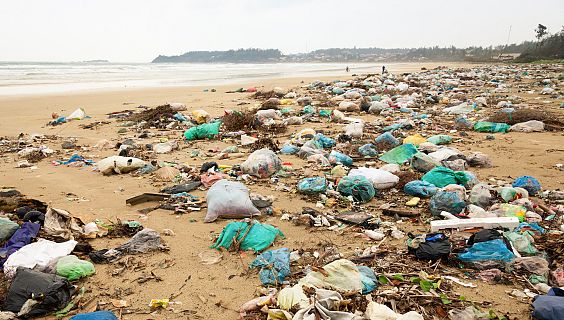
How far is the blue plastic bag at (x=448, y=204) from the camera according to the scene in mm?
3469

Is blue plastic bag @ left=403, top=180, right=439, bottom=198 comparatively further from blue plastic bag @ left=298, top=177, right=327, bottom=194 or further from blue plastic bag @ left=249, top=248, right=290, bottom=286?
blue plastic bag @ left=249, top=248, right=290, bottom=286

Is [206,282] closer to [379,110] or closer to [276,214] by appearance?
[276,214]

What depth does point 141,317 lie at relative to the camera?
2197 mm

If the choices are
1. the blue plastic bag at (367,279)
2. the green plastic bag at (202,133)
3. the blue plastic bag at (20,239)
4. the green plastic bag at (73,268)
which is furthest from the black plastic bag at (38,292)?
the green plastic bag at (202,133)

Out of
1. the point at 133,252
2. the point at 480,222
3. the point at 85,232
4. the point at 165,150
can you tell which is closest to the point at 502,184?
the point at 480,222

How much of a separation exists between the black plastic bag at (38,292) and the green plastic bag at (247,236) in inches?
43.6

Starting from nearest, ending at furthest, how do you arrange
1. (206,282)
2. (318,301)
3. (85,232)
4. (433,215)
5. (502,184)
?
(318,301)
(206,282)
(85,232)
(433,215)
(502,184)

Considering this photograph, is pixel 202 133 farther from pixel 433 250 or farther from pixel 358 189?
pixel 433 250

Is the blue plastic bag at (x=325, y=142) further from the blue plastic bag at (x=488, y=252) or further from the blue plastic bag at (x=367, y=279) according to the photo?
the blue plastic bag at (x=367, y=279)

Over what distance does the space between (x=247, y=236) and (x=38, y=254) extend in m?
1.53

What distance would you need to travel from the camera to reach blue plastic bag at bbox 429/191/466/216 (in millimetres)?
3469

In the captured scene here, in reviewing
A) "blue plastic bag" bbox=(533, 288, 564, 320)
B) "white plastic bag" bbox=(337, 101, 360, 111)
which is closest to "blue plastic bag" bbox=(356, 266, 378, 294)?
"blue plastic bag" bbox=(533, 288, 564, 320)

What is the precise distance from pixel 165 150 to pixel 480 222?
4830 millimetres

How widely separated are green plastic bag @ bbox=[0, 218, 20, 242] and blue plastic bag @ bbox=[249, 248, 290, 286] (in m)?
1.99
